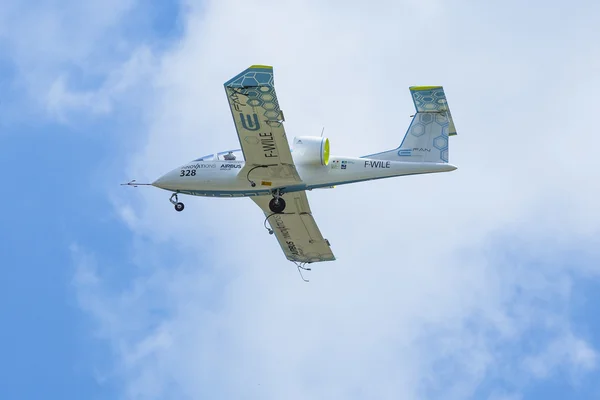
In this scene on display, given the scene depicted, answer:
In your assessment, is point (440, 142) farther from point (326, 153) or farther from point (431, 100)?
point (326, 153)

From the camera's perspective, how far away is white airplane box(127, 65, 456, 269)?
39.9 m

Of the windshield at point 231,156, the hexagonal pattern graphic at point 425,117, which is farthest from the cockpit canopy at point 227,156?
the hexagonal pattern graphic at point 425,117

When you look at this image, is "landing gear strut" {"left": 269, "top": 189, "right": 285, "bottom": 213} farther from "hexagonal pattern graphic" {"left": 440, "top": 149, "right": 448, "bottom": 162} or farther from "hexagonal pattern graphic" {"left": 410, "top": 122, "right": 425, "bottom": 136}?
"hexagonal pattern graphic" {"left": 440, "top": 149, "right": 448, "bottom": 162}

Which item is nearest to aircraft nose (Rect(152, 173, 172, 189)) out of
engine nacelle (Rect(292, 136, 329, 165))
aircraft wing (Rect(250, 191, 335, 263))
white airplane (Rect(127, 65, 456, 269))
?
white airplane (Rect(127, 65, 456, 269))

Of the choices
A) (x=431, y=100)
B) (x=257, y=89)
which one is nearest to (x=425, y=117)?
(x=431, y=100)

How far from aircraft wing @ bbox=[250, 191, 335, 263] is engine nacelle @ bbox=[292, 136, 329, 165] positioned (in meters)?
1.92

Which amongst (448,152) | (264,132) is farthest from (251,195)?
(448,152)

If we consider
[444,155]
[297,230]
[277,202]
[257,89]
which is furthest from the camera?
[297,230]

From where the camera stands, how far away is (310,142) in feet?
141

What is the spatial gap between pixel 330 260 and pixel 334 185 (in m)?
7.30

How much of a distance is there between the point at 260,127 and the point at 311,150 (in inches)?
116

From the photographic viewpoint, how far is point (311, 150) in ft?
140

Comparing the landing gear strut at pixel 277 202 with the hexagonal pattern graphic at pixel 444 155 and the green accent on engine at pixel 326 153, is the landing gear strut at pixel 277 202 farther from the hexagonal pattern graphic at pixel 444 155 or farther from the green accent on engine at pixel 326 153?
the hexagonal pattern graphic at pixel 444 155

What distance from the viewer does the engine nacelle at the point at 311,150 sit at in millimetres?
42625
